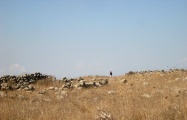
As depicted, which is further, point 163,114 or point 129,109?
point 129,109

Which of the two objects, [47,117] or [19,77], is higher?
[19,77]

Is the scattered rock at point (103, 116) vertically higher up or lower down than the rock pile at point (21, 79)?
lower down

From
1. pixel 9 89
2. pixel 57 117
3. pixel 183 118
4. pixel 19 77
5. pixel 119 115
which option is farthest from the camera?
pixel 19 77

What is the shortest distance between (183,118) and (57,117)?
3275mm

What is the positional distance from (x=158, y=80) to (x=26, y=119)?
515 inches

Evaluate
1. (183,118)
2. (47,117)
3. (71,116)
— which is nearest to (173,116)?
(183,118)

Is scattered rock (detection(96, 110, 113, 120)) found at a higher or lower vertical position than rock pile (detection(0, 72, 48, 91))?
lower

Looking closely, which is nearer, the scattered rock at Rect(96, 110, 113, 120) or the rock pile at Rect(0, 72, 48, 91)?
the scattered rock at Rect(96, 110, 113, 120)

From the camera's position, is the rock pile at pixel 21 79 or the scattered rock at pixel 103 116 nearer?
the scattered rock at pixel 103 116

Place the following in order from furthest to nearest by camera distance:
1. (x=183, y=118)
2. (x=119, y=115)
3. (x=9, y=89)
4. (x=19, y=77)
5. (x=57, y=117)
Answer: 1. (x=19, y=77)
2. (x=9, y=89)
3. (x=57, y=117)
4. (x=119, y=115)
5. (x=183, y=118)

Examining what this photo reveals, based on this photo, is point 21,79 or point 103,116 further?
point 21,79

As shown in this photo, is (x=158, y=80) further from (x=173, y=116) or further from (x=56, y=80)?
(x=173, y=116)

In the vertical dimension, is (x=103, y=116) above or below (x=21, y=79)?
below

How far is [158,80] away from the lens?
17.7 meters
